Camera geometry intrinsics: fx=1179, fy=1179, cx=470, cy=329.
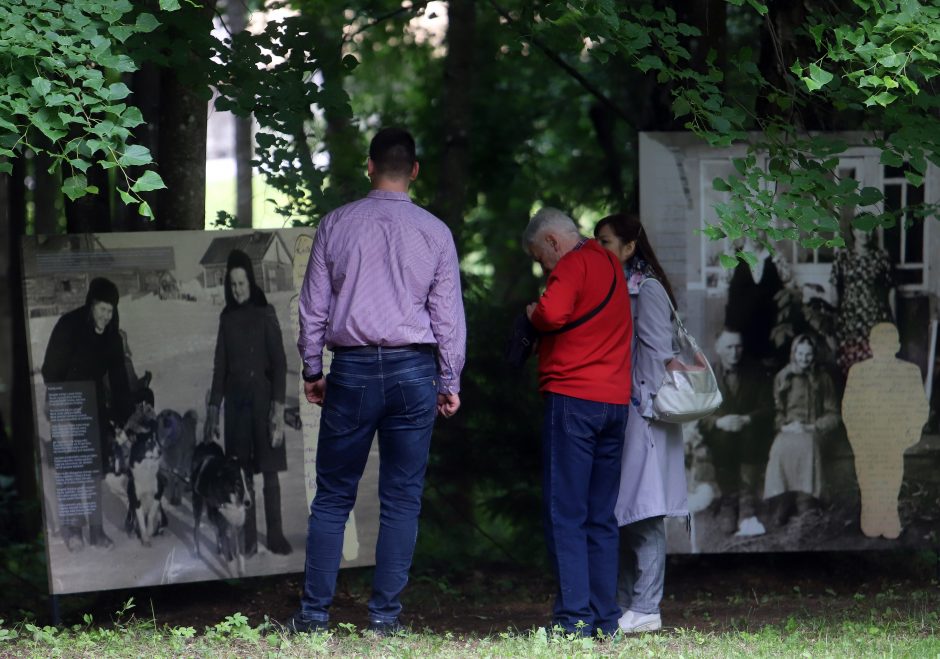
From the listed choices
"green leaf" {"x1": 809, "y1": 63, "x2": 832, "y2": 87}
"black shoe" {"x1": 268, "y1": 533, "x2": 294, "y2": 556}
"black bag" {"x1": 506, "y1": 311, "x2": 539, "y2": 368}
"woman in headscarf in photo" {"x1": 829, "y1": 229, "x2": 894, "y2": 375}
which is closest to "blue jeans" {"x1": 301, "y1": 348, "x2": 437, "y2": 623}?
"black bag" {"x1": 506, "y1": 311, "x2": 539, "y2": 368}

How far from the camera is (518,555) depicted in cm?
806

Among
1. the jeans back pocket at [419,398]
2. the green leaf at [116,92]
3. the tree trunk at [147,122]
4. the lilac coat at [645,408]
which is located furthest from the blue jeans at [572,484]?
the tree trunk at [147,122]

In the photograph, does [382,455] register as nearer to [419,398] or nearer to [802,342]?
[419,398]

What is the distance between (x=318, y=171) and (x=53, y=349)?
1795 millimetres

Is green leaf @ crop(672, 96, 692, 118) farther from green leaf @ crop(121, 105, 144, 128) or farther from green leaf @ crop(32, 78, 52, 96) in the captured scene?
green leaf @ crop(32, 78, 52, 96)

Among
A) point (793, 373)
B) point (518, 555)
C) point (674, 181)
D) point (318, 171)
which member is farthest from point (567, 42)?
point (518, 555)

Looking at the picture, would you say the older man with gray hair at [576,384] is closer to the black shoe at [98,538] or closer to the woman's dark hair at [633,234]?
the woman's dark hair at [633,234]

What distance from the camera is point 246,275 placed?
6.30 meters

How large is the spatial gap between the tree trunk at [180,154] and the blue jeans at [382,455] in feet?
7.98

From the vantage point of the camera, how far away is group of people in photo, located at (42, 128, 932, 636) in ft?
15.9

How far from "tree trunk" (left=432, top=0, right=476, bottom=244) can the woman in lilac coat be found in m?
3.98

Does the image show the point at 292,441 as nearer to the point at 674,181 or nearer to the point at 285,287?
the point at 285,287

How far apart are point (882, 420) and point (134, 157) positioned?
4355 millimetres

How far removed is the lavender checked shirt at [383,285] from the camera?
479cm
